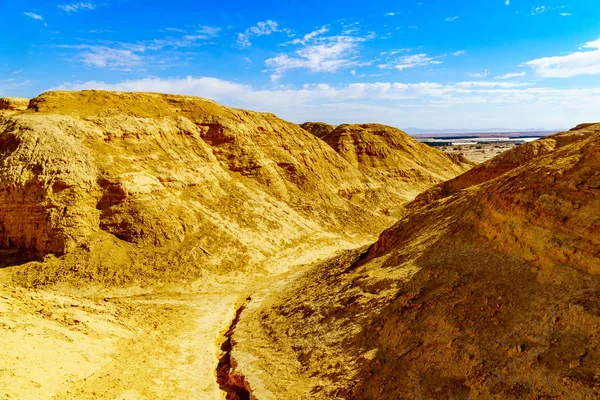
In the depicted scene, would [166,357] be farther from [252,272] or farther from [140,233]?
[140,233]

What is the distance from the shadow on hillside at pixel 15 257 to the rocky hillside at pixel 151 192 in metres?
0.33

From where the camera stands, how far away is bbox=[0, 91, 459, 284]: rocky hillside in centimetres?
2264

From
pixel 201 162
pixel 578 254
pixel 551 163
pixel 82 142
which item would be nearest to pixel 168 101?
pixel 201 162

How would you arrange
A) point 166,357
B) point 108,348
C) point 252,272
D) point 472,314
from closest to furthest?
1. point 472,314
2. point 108,348
3. point 166,357
4. point 252,272

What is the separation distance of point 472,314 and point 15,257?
78.1 ft

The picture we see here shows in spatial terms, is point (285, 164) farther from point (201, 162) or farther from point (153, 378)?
point (153, 378)

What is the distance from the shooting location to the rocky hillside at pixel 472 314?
340 inches

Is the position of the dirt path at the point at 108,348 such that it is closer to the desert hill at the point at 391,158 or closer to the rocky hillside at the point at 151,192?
the rocky hillside at the point at 151,192

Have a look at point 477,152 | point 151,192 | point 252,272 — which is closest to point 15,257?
point 151,192

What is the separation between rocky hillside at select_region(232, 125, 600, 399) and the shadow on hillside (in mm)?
14616

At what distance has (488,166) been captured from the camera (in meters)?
26.5

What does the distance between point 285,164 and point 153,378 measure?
26.4m

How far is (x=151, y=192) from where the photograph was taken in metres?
25.6

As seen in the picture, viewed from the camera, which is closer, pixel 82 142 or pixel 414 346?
pixel 414 346
